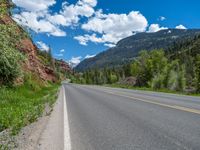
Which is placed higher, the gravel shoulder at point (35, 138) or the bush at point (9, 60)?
the bush at point (9, 60)

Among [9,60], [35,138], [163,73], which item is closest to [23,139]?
[35,138]

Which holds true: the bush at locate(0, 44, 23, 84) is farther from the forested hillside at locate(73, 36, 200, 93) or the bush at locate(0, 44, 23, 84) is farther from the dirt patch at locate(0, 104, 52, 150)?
the forested hillside at locate(73, 36, 200, 93)

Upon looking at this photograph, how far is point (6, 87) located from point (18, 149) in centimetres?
1213

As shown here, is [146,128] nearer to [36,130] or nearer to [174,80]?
[36,130]

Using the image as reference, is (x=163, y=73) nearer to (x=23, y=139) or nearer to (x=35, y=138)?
(x=35, y=138)

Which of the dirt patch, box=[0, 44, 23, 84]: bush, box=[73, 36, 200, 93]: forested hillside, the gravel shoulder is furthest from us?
box=[73, 36, 200, 93]: forested hillside

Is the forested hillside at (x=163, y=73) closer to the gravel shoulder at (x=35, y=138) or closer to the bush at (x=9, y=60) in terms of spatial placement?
the bush at (x=9, y=60)

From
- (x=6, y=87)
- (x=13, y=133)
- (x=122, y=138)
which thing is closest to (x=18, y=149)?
(x=13, y=133)

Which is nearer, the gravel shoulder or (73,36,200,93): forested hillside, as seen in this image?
the gravel shoulder

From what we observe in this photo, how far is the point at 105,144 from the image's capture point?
6395 mm

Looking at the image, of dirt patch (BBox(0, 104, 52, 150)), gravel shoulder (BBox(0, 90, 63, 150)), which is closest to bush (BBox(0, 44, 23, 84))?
gravel shoulder (BBox(0, 90, 63, 150))

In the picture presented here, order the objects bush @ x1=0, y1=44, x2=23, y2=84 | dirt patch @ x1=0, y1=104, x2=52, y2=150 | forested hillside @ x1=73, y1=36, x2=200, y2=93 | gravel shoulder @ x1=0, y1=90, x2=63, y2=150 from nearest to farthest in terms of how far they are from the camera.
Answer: dirt patch @ x1=0, y1=104, x2=52, y2=150, gravel shoulder @ x1=0, y1=90, x2=63, y2=150, bush @ x1=0, y1=44, x2=23, y2=84, forested hillside @ x1=73, y1=36, x2=200, y2=93

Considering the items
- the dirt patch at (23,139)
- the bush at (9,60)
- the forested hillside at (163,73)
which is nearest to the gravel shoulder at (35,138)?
the dirt patch at (23,139)

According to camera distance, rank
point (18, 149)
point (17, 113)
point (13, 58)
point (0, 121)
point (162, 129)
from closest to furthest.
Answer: point (18, 149)
point (162, 129)
point (0, 121)
point (17, 113)
point (13, 58)
